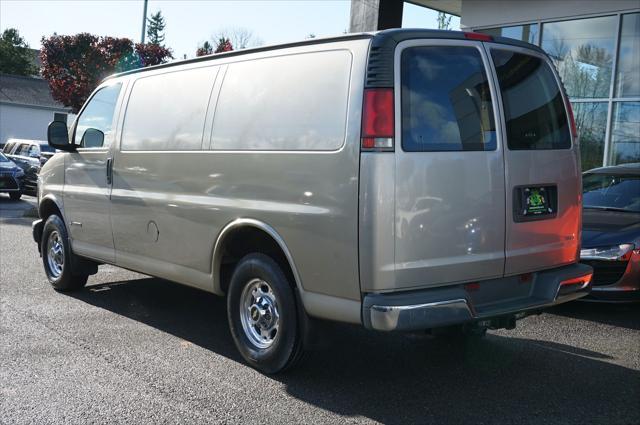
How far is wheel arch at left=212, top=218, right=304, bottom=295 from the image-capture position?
463 cm

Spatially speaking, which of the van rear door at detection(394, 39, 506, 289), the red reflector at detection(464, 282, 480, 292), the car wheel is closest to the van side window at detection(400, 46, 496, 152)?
the van rear door at detection(394, 39, 506, 289)

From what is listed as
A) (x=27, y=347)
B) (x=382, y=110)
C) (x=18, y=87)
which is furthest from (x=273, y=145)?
(x=18, y=87)

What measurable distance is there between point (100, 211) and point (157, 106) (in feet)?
4.20

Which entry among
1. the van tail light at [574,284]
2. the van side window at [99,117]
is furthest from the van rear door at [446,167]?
the van side window at [99,117]

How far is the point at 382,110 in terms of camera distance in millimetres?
4070

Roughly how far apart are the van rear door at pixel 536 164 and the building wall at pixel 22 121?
49.4m

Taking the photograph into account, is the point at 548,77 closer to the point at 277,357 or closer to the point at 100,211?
the point at 277,357

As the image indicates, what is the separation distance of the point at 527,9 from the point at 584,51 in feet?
4.83

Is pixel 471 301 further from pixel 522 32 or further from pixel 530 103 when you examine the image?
pixel 522 32

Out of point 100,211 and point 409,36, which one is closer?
point 409,36

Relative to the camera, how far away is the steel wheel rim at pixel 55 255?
7.59 meters

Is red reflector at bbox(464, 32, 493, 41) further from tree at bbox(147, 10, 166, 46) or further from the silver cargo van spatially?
tree at bbox(147, 10, 166, 46)

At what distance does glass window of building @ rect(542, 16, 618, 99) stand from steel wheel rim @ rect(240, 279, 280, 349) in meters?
10.6

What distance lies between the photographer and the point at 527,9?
46.5ft
